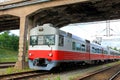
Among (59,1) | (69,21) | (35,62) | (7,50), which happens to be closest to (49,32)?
(35,62)

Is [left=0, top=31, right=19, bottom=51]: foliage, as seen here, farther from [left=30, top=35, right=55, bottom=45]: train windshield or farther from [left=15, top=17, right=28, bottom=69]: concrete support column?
[left=30, top=35, right=55, bottom=45]: train windshield

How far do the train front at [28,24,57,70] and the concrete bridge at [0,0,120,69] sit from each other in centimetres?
373

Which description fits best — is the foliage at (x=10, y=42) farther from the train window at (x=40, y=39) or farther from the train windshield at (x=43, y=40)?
the train window at (x=40, y=39)

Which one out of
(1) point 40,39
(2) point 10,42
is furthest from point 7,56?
(1) point 40,39

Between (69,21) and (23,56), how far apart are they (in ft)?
33.5

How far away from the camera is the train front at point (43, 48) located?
1578cm

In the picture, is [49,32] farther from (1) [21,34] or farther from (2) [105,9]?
(2) [105,9]

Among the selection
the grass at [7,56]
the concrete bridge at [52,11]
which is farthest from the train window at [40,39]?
the grass at [7,56]

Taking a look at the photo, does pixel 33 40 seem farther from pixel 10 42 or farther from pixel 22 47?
pixel 10 42

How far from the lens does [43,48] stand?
16266mm

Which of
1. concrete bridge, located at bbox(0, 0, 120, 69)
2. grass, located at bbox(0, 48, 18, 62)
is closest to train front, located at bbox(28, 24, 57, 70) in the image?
concrete bridge, located at bbox(0, 0, 120, 69)

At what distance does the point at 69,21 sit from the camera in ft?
95.6

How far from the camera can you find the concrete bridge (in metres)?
20.8

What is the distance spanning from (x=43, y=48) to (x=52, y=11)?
27.2ft
